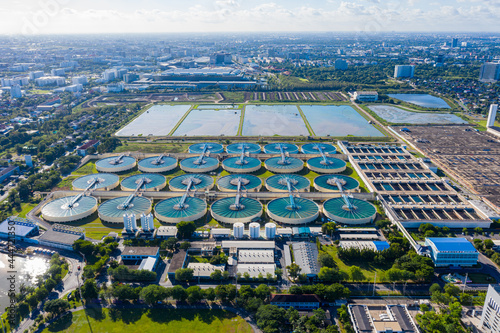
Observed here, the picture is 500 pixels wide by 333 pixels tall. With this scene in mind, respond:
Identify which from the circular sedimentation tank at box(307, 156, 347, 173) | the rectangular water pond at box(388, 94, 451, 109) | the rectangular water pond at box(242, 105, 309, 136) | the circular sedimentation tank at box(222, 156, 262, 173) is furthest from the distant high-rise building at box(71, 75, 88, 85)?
the rectangular water pond at box(388, 94, 451, 109)

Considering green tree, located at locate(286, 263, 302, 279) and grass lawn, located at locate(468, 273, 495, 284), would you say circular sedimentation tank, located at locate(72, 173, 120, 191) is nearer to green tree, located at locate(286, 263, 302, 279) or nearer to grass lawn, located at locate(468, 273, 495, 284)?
green tree, located at locate(286, 263, 302, 279)

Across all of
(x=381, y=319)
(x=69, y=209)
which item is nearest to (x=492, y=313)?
(x=381, y=319)

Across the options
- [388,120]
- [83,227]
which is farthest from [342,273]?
[388,120]

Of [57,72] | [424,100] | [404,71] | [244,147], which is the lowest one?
[244,147]

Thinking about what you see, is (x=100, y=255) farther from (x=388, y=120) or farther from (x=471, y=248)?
(x=388, y=120)

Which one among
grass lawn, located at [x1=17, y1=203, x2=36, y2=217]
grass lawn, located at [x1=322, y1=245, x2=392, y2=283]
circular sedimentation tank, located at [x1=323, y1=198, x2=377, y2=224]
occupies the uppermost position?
circular sedimentation tank, located at [x1=323, y1=198, x2=377, y2=224]

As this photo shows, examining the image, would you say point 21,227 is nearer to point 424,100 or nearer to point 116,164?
point 116,164
